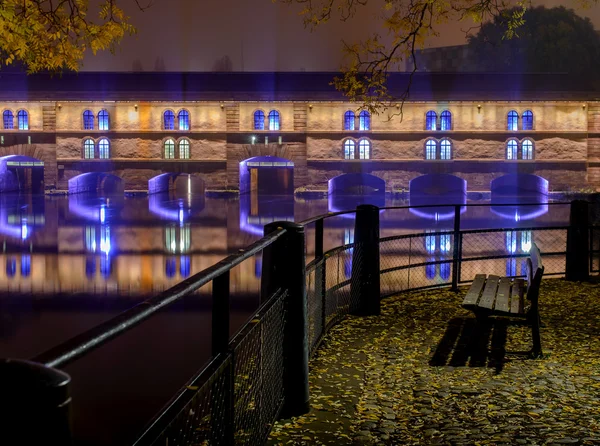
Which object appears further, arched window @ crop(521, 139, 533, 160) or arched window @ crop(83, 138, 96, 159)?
arched window @ crop(83, 138, 96, 159)

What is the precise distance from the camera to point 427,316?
30.2ft

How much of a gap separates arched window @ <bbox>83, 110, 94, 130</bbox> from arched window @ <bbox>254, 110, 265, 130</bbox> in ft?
41.9

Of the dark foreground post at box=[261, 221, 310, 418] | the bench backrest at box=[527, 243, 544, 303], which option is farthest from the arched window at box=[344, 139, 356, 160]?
the dark foreground post at box=[261, 221, 310, 418]

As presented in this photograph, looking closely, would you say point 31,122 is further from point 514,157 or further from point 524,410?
point 524,410

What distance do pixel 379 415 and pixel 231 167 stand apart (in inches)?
1975

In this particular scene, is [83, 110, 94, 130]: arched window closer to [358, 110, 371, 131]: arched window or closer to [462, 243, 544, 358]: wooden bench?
[358, 110, 371, 131]: arched window

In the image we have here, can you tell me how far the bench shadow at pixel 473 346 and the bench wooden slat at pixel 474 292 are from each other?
0.25m

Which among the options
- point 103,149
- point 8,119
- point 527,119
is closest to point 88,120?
point 103,149

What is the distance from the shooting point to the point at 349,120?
54.6 metres

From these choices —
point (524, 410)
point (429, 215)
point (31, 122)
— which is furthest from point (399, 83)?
point (524, 410)

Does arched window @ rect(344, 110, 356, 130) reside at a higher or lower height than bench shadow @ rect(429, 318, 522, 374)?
higher

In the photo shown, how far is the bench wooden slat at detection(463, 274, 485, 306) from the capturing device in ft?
22.7

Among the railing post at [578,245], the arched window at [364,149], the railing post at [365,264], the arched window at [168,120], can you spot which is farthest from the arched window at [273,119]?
the railing post at [365,264]

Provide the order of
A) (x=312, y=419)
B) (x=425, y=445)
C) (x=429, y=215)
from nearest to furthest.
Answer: (x=425, y=445)
(x=312, y=419)
(x=429, y=215)
